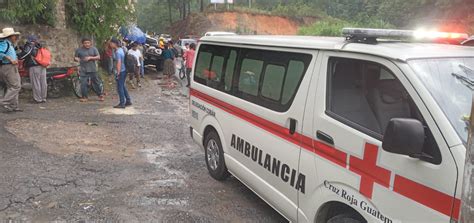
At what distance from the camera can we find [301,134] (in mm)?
3531

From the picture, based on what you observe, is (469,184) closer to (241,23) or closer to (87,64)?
(87,64)

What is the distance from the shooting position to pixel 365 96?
10.6ft

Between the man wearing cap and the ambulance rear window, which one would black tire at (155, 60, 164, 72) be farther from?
the ambulance rear window

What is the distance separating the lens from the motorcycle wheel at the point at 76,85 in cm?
1128

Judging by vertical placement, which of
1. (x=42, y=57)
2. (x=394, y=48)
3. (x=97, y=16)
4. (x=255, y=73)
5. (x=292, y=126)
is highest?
(x=97, y=16)

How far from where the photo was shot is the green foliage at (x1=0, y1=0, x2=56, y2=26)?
10.7m

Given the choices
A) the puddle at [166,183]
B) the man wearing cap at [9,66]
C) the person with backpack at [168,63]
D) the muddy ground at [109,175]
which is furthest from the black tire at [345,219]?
the person with backpack at [168,63]

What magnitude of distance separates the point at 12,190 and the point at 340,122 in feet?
12.8

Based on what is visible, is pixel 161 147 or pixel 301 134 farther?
pixel 161 147

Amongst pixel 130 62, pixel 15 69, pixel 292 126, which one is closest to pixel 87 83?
pixel 130 62

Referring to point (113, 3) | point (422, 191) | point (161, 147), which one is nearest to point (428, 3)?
point (113, 3)

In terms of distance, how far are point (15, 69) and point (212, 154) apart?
549 cm

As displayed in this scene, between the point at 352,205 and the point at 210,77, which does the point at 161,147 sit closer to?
the point at 210,77

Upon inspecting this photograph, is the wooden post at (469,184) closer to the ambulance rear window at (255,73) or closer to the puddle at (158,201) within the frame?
the ambulance rear window at (255,73)
